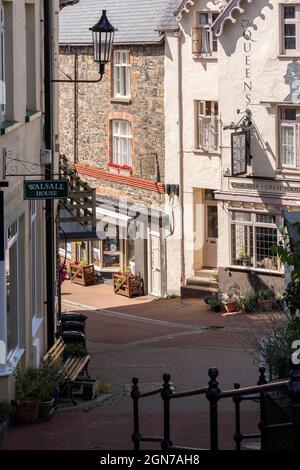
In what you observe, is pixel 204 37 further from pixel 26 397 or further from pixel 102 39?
pixel 26 397

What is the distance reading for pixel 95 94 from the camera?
37.2m

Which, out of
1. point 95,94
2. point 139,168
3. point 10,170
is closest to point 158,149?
point 139,168

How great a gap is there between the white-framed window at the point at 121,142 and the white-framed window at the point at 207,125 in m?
3.03

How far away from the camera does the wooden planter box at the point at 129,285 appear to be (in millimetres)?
35625

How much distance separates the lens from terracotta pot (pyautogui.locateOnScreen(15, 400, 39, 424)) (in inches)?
571

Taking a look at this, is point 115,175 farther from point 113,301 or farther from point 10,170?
point 10,170

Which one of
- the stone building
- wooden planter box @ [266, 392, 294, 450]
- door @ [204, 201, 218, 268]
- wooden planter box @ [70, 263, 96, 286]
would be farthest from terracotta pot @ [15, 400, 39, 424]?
wooden planter box @ [70, 263, 96, 286]

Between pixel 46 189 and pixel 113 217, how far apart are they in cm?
2241

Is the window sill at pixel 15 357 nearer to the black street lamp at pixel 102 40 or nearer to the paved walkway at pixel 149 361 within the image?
the paved walkway at pixel 149 361

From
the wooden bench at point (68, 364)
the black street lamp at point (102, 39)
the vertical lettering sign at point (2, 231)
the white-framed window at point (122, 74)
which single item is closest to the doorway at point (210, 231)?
the white-framed window at point (122, 74)

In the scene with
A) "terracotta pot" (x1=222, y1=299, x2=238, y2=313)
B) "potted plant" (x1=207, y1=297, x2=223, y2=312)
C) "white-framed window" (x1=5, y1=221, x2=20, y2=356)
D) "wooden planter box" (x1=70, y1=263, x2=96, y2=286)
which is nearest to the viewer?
"white-framed window" (x1=5, y1=221, x2=20, y2=356)

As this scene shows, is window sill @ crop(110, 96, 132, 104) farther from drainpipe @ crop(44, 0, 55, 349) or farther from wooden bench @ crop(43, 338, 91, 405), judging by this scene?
wooden bench @ crop(43, 338, 91, 405)

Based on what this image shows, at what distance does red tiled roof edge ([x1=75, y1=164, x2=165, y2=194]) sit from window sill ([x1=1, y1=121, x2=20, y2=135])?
19.7 meters
